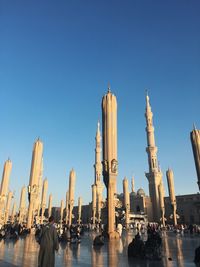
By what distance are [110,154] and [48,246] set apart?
52.4 ft

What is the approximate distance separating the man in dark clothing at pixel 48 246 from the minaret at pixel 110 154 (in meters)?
13.7

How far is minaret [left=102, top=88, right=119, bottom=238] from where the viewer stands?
1994 cm

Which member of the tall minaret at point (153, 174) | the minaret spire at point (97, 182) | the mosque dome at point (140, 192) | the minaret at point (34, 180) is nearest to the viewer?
the minaret at point (34, 180)

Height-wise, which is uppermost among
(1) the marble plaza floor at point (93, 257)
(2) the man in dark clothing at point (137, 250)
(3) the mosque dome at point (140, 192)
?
(3) the mosque dome at point (140, 192)

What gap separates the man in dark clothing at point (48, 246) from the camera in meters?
5.99

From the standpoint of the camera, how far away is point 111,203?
20.1 meters

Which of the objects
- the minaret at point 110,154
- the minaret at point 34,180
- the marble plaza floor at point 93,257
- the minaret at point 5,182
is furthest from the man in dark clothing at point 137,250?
the minaret at point 5,182

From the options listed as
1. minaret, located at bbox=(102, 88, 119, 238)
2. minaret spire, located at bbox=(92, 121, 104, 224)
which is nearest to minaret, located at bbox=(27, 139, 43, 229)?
minaret, located at bbox=(102, 88, 119, 238)

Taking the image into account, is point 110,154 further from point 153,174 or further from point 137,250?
point 153,174

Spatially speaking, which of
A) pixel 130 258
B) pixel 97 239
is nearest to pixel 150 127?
pixel 97 239

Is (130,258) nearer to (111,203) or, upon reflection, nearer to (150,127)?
(111,203)

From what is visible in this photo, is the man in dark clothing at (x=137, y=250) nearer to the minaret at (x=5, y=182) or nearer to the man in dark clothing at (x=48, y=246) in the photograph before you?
the man in dark clothing at (x=48, y=246)

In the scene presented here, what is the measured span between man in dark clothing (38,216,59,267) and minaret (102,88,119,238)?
13713 millimetres

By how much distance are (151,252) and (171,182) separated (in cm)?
3707
